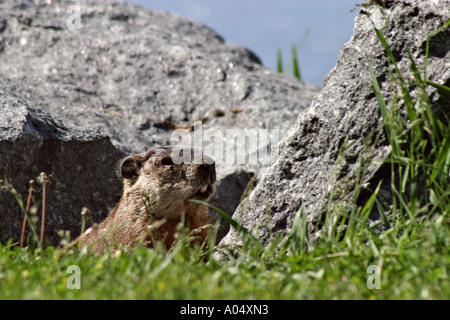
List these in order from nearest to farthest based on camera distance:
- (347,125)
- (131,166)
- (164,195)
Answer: (347,125)
(164,195)
(131,166)

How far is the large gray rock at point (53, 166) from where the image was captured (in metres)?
5.05

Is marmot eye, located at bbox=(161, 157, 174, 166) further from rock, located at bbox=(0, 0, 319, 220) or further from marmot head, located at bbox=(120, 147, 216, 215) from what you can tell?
rock, located at bbox=(0, 0, 319, 220)

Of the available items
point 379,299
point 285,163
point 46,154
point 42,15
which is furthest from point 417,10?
point 42,15

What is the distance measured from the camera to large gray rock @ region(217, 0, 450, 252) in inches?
143

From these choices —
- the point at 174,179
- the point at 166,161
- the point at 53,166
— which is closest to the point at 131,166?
the point at 166,161

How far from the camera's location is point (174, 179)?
5.36m

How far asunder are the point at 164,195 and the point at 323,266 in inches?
109

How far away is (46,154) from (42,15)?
11.7 feet

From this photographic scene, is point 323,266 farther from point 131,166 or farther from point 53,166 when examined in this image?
point 53,166

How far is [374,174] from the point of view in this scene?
11.8 feet

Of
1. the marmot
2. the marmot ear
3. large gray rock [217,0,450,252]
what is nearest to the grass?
large gray rock [217,0,450,252]

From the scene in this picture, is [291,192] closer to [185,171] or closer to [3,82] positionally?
[185,171]

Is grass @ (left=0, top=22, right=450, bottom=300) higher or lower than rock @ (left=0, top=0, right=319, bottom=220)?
lower

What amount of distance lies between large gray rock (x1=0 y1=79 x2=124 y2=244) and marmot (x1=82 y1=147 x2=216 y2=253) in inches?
12.3
